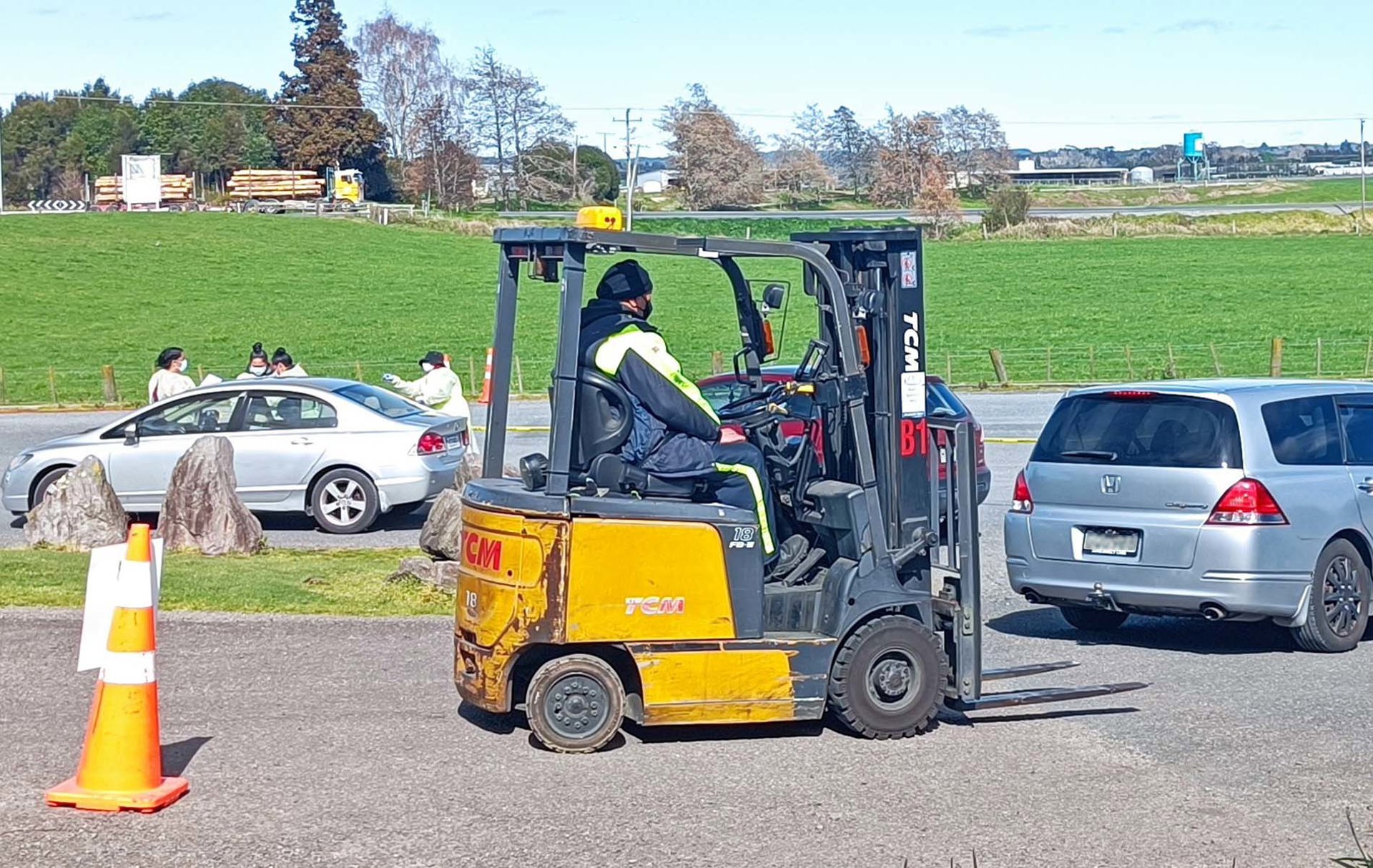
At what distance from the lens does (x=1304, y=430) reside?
34.4 ft

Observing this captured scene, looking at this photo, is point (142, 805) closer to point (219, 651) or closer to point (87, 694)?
point (87, 694)

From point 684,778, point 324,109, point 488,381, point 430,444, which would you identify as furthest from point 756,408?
point 324,109

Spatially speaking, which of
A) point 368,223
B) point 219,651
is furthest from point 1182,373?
point 368,223

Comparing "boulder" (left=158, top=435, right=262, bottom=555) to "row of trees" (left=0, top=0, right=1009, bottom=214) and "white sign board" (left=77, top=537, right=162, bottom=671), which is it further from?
"row of trees" (left=0, top=0, right=1009, bottom=214)

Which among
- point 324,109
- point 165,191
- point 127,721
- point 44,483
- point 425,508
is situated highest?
point 324,109

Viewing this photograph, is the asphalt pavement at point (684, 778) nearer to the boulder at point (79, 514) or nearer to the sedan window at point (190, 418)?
the boulder at point (79, 514)

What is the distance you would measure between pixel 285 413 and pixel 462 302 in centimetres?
4383

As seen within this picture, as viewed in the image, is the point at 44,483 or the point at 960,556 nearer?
the point at 960,556

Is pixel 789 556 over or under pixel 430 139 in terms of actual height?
under

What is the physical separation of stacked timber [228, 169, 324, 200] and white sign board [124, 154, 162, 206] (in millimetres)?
4357

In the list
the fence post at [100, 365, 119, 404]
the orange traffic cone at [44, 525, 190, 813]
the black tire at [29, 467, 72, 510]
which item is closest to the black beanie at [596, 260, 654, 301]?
the orange traffic cone at [44, 525, 190, 813]

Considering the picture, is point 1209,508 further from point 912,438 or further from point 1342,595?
point 912,438

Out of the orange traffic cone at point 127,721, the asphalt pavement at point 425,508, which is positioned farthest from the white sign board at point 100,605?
the asphalt pavement at point 425,508

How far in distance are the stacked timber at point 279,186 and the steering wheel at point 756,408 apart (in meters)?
88.0
